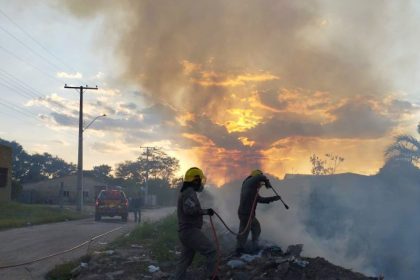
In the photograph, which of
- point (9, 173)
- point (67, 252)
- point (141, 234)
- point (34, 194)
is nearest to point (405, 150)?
point (141, 234)

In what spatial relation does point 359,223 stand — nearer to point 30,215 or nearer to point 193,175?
point 193,175

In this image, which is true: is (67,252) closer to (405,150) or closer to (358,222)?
(358,222)

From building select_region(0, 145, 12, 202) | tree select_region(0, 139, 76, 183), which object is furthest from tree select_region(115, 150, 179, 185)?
building select_region(0, 145, 12, 202)

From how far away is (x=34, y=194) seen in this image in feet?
167

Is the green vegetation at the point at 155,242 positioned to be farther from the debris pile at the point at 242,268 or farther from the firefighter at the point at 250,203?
the firefighter at the point at 250,203

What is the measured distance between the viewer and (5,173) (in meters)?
37.4

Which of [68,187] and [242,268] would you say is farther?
[68,187]

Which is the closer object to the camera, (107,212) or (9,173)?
(107,212)

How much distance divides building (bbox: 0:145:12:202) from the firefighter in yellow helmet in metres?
33.4

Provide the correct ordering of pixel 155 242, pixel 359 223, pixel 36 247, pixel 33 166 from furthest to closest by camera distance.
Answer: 1. pixel 33 166
2. pixel 359 223
3. pixel 36 247
4. pixel 155 242

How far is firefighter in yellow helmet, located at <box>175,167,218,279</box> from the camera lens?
23.3ft

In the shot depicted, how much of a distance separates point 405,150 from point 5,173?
1229 inches

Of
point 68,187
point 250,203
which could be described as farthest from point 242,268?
point 68,187

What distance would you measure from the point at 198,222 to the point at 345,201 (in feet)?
56.6
